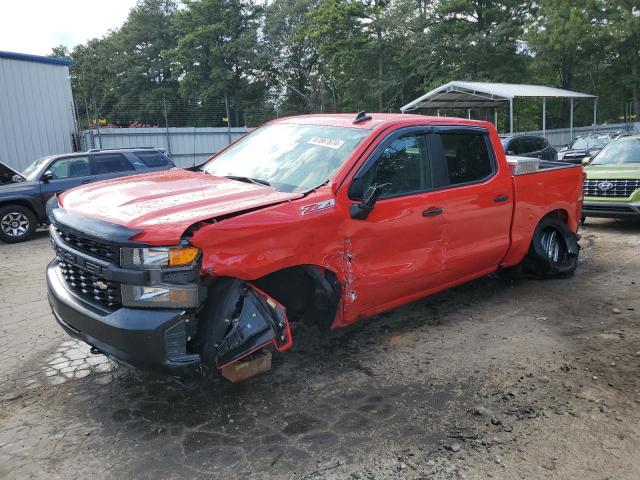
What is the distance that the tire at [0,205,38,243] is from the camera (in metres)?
9.74

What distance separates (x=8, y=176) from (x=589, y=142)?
62.2ft

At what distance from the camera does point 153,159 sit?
11.3m

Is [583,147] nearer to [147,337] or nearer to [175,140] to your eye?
[175,140]

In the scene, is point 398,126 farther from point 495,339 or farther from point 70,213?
point 70,213

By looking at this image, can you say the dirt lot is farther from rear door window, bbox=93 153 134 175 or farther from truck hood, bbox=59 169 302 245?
rear door window, bbox=93 153 134 175

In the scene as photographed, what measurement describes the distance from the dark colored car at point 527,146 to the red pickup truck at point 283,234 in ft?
30.2

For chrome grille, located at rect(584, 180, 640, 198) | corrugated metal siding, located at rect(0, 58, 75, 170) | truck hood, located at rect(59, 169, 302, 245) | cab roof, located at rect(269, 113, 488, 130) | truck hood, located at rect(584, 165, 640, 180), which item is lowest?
chrome grille, located at rect(584, 180, 640, 198)

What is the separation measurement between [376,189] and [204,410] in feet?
6.14

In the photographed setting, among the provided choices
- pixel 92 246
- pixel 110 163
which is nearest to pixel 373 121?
pixel 92 246

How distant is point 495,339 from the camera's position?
4.37m

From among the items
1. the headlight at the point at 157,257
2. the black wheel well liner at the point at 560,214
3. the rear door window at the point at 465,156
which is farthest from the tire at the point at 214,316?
the black wheel well liner at the point at 560,214

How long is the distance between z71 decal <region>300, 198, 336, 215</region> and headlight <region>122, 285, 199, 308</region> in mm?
890

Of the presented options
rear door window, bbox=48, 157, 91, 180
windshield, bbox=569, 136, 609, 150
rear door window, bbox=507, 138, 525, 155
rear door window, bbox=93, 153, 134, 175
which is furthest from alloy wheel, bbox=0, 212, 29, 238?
windshield, bbox=569, 136, 609, 150

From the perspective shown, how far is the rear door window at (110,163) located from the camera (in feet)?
34.8
